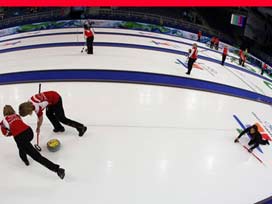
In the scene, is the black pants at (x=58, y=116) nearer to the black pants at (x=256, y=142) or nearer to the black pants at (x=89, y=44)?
the black pants at (x=256, y=142)

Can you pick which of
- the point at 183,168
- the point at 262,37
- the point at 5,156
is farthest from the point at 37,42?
the point at 262,37

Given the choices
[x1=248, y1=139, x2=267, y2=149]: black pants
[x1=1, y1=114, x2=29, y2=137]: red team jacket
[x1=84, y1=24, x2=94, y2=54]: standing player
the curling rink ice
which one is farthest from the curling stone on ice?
[x1=84, y1=24, x2=94, y2=54]: standing player

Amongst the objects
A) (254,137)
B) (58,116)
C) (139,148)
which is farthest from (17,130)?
(254,137)

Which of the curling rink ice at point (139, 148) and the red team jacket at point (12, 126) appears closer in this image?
the red team jacket at point (12, 126)

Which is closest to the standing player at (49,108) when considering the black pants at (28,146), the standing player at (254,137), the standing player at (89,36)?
the black pants at (28,146)

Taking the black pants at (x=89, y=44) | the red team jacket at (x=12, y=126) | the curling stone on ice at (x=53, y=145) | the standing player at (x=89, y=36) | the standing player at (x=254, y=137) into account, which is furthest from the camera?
the black pants at (x=89, y=44)

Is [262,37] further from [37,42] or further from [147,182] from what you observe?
[147,182]

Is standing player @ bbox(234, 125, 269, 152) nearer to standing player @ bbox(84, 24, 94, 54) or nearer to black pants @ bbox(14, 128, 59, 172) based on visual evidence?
black pants @ bbox(14, 128, 59, 172)

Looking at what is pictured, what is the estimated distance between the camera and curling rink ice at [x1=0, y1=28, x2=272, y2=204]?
3.06 m

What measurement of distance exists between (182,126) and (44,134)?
81.9 inches

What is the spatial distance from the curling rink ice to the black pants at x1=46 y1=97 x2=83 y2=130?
18 centimetres

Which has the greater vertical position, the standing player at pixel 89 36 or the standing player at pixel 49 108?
the standing player at pixel 89 36

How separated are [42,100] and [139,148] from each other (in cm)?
142

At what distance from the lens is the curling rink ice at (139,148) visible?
10.1ft
